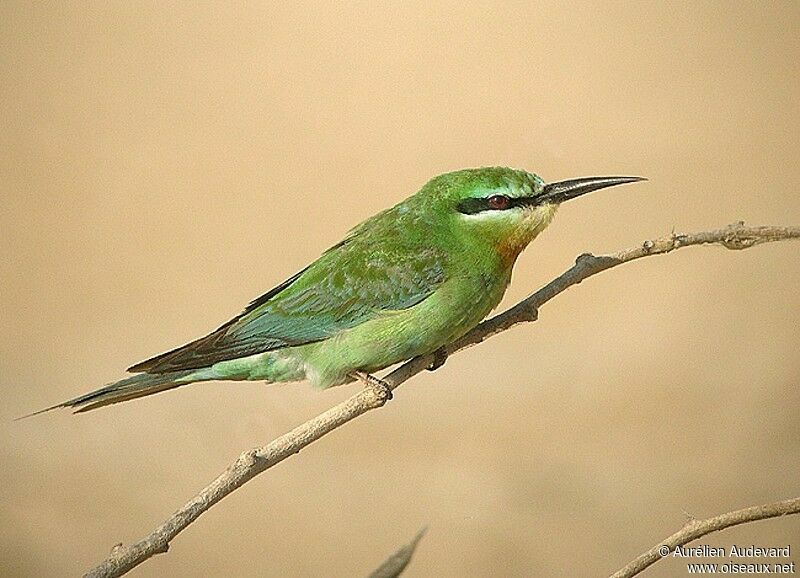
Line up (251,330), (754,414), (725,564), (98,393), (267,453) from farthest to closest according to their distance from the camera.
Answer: (754,414) → (725,564) → (251,330) → (98,393) → (267,453)

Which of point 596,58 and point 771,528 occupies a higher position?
point 596,58

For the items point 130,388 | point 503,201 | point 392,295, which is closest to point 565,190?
point 503,201

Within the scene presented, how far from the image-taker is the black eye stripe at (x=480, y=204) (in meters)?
1.15

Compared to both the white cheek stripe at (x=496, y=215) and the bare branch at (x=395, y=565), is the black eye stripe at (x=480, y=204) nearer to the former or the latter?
the white cheek stripe at (x=496, y=215)

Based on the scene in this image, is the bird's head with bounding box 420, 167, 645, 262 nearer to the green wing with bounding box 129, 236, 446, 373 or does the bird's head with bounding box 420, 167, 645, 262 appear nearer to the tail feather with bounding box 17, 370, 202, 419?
the green wing with bounding box 129, 236, 446, 373

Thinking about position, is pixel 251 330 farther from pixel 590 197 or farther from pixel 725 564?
pixel 590 197

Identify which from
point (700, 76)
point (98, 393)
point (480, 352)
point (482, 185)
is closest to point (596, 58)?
point (700, 76)

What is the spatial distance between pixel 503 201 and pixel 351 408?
0.33 metres

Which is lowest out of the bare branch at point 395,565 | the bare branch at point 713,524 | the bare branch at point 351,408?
the bare branch at point 713,524

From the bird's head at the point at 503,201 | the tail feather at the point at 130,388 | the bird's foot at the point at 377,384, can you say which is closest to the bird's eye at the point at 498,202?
the bird's head at the point at 503,201

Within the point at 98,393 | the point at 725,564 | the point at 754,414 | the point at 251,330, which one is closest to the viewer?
the point at 98,393

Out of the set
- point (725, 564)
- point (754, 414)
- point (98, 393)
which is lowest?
point (725, 564)

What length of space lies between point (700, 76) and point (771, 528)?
77 centimetres

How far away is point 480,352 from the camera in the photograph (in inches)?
75.1
